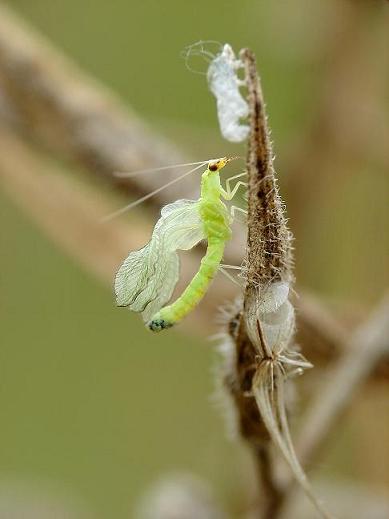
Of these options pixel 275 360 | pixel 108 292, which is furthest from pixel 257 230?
pixel 108 292

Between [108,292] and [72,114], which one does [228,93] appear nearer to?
[72,114]

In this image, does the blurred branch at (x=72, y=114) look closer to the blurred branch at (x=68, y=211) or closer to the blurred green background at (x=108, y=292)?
the blurred branch at (x=68, y=211)

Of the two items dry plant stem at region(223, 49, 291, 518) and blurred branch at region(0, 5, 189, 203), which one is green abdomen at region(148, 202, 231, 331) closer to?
dry plant stem at region(223, 49, 291, 518)

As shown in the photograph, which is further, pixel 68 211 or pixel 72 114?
pixel 68 211

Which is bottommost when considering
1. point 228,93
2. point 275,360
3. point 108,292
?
point 275,360

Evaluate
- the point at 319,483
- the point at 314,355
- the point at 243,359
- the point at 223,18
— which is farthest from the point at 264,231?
the point at 223,18

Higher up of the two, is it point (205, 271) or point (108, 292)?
point (108, 292)
